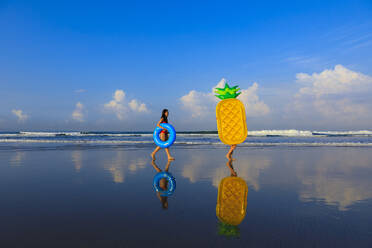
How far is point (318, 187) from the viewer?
5422 millimetres

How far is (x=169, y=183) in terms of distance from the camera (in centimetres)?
585

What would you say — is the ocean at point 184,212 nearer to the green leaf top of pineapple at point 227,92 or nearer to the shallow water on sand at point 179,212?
the shallow water on sand at point 179,212

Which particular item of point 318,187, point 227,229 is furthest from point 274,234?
point 318,187

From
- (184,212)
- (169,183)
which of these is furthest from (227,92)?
(184,212)

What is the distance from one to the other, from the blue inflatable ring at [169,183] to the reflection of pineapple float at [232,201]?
3.07 feet

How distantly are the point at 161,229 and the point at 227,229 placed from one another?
767mm

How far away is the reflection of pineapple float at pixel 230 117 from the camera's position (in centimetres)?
1005

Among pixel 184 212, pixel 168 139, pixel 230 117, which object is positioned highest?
pixel 230 117

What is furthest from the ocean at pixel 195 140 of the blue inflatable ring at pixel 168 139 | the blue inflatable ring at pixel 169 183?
the blue inflatable ring at pixel 169 183

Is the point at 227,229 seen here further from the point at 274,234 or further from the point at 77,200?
the point at 77,200

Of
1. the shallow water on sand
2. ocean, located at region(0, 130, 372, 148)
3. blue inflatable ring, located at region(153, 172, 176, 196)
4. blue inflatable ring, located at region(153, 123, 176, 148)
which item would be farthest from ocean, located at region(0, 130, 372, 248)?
ocean, located at region(0, 130, 372, 148)

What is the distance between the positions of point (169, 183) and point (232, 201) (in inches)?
74.4

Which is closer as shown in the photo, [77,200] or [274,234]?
[274,234]

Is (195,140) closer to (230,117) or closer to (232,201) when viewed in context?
(230,117)
